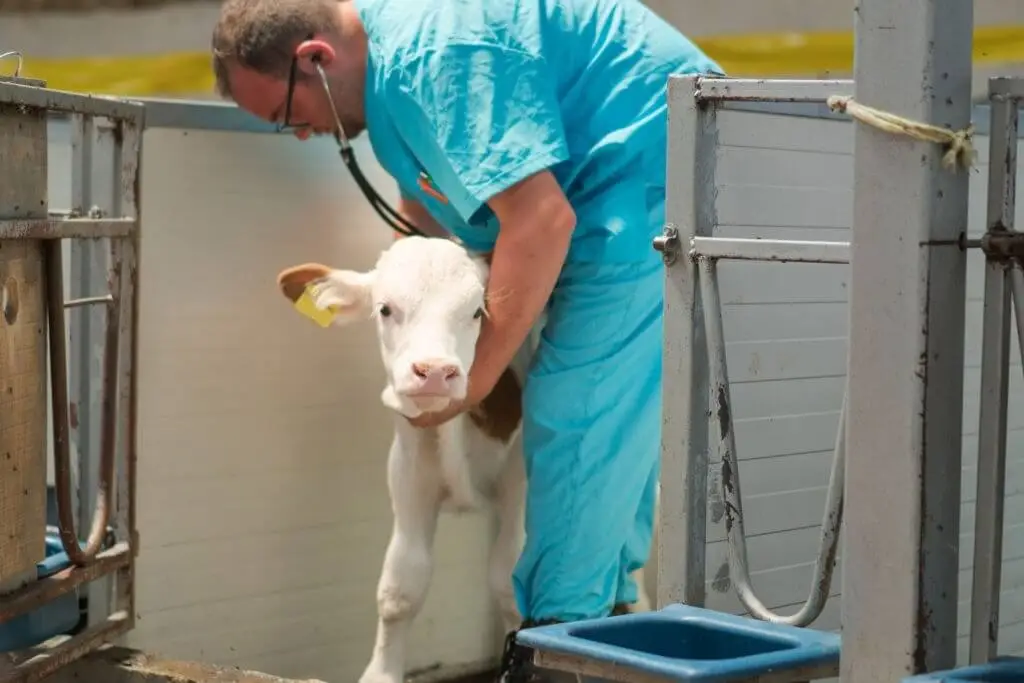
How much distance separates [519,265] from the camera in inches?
91.8

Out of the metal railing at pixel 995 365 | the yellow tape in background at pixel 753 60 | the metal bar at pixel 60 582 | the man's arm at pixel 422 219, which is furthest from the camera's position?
the yellow tape in background at pixel 753 60

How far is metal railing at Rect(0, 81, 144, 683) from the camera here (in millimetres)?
2260

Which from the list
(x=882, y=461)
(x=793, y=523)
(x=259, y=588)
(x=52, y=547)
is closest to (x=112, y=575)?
(x=52, y=547)

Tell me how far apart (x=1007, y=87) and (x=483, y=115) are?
104 centimetres

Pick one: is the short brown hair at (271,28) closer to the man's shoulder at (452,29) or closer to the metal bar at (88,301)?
the man's shoulder at (452,29)

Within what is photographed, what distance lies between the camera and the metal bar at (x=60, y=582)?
7.30 feet

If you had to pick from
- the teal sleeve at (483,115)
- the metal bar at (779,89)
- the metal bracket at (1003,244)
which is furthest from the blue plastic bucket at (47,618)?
the metal bracket at (1003,244)

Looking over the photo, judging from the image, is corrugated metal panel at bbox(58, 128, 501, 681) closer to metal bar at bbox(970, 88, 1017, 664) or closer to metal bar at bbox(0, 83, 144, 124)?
metal bar at bbox(0, 83, 144, 124)

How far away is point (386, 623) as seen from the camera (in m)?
2.63

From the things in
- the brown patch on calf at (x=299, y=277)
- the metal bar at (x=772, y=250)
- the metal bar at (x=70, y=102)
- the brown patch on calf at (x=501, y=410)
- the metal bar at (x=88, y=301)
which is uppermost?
the metal bar at (x=70, y=102)

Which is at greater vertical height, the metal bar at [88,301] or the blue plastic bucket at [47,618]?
the metal bar at [88,301]

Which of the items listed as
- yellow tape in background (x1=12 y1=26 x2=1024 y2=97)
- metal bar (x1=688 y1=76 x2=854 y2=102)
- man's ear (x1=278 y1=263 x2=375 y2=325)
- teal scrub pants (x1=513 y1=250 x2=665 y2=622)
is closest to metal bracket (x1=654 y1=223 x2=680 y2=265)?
metal bar (x1=688 y1=76 x2=854 y2=102)

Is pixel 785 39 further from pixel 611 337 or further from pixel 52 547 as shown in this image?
pixel 52 547

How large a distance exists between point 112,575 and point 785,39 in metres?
1.92
